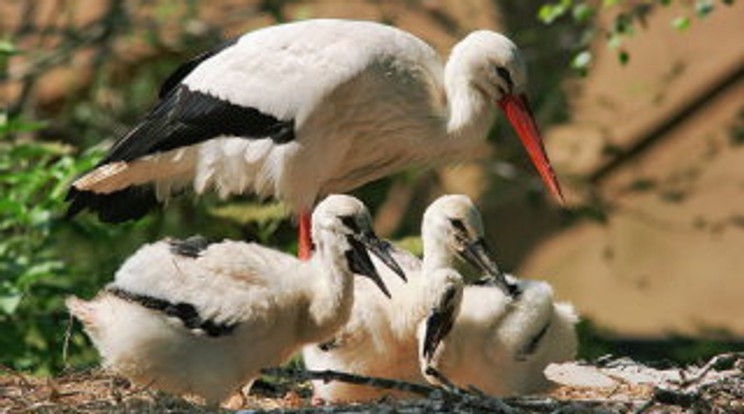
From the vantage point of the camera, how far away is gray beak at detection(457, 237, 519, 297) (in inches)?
262

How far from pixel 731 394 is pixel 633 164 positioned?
32.3 feet

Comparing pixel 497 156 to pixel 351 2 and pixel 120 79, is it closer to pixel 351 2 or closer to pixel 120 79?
pixel 351 2

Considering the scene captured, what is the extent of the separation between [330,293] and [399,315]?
551 millimetres

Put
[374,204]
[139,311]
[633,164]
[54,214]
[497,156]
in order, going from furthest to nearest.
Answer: [633,164], [497,156], [374,204], [54,214], [139,311]

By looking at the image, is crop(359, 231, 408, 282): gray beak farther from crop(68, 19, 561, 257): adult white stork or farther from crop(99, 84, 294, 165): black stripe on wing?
crop(99, 84, 294, 165): black stripe on wing

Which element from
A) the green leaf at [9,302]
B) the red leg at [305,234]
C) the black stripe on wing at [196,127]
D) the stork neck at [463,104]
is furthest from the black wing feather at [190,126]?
the stork neck at [463,104]

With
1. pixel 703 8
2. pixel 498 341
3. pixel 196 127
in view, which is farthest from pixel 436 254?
pixel 703 8

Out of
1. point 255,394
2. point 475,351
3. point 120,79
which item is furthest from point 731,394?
point 120,79

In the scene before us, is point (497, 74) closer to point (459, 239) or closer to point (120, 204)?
point (459, 239)

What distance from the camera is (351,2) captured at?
13828mm

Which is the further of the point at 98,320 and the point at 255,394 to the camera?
the point at 255,394

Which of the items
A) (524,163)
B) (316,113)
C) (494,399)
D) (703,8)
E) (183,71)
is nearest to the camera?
(494,399)

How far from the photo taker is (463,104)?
7.67m

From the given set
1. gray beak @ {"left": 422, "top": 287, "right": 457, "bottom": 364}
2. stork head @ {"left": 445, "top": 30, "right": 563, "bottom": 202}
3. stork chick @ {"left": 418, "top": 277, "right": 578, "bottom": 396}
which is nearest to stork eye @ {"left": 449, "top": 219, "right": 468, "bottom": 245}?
stork chick @ {"left": 418, "top": 277, "right": 578, "bottom": 396}
